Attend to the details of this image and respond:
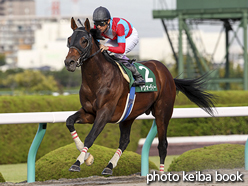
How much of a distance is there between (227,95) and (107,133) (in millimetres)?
3765

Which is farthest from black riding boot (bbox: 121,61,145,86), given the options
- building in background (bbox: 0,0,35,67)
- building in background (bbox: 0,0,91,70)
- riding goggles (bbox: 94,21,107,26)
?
building in background (bbox: 0,0,35,67)

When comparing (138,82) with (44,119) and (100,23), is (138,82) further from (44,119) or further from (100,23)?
(44,119)

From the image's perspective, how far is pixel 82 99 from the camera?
392 centimetres

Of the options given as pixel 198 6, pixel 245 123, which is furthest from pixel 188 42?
pixel 245 123

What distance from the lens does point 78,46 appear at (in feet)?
12.0

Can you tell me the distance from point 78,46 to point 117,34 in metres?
0.56

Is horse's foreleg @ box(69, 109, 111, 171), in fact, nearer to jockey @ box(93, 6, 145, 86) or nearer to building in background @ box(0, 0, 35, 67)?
jockey @ box(93, 6, 145, 86)

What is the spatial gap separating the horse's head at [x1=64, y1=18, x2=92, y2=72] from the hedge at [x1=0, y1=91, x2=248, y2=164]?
3210mm

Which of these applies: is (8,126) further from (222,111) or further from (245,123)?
(245,123)

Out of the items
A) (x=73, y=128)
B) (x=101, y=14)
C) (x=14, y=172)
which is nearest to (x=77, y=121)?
(x=73, y=128)

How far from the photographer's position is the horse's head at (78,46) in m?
3.57

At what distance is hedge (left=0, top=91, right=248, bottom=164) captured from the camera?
21.3ft

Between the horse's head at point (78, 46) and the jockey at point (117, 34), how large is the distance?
206 mm

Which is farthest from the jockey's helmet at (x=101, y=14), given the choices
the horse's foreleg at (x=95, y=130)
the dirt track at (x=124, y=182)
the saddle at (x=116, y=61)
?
the dirt track at (x=124, y=182)
